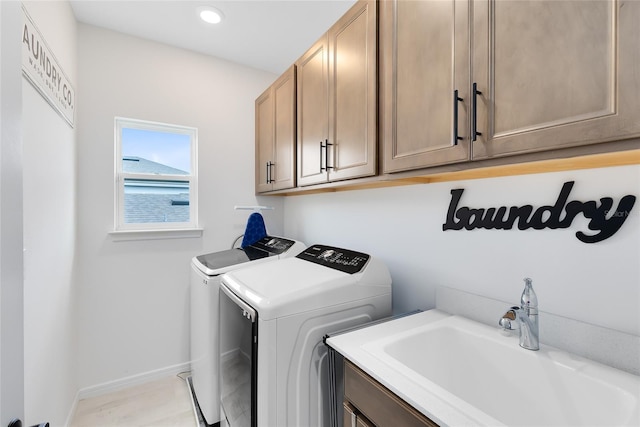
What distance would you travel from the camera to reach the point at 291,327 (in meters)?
1.20

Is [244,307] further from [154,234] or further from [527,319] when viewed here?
[154,234]

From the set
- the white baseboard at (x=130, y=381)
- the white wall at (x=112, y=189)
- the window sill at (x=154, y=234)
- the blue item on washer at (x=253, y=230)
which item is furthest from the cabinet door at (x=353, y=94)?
the white baseboard at (x=130, y=381)

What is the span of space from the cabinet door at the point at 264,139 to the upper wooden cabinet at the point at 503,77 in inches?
50.9

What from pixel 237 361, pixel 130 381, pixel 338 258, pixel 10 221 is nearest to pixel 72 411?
pixel 130 381

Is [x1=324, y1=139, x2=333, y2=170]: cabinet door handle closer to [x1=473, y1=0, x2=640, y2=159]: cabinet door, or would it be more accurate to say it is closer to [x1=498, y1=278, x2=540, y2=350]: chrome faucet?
[x1=473, y1=0, x2=640, y2=159]: cabinet door

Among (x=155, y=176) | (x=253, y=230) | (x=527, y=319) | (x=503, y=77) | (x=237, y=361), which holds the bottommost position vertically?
(x=237, y=361)

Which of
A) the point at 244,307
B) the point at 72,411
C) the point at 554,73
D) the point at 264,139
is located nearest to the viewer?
the point at 554,73

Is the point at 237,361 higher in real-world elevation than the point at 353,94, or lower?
lower

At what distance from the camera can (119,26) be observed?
2113mm

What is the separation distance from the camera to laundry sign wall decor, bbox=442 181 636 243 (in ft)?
2.98

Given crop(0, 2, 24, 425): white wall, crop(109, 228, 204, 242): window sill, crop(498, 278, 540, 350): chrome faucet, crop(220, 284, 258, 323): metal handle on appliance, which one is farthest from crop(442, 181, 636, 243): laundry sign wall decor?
crop(109, 228, 204, 242): window sill

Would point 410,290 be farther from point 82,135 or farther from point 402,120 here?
point 82,135

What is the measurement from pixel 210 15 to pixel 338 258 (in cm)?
181

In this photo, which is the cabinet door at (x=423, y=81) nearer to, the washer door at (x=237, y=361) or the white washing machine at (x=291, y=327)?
the white washing machine at (x=291, y=327)
